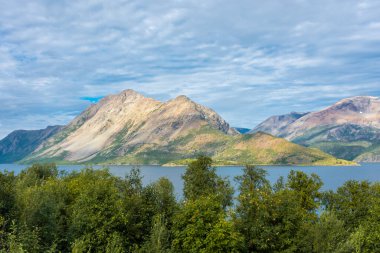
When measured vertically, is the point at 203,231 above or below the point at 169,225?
above

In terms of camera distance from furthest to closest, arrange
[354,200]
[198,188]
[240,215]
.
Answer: [198,188] < [354,200] < [240,215]

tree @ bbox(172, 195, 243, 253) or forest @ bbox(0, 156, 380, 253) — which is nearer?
tree @ bbox(172, 195, 243, 253)

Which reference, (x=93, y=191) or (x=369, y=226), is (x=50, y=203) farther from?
(x=369, y=226)

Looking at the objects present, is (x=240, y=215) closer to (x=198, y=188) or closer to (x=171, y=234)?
(x=171, y=234)

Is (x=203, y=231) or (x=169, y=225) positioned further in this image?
(x=169, y=225)

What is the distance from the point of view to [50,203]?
6525cm

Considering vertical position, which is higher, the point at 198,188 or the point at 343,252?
the point at 198,188

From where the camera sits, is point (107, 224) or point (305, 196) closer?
point (107, 224)

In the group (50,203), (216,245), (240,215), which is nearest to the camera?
(216,245)

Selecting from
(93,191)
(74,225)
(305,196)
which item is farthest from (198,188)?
(74,225)

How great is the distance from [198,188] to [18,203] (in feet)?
153

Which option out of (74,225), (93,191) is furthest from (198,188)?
(74,225)

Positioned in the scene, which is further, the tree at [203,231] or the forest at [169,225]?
the forest at [169,225]

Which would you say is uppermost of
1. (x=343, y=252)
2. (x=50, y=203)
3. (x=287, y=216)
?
(x=50, y=203)
